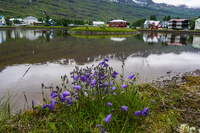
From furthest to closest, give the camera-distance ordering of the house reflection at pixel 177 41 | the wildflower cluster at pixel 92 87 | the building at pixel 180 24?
the building at pixel 180 24
the house reflection at pixel 177 41
the wildflower cluster at pixel 92 87

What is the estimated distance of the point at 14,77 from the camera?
756 cm

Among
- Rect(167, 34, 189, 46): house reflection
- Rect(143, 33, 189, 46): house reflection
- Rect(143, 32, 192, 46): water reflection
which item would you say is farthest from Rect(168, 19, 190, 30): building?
Rect(143, 33, 189, 46): house reflection

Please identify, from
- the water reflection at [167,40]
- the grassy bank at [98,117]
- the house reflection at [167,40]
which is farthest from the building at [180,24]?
the grassy bank at [98,117]

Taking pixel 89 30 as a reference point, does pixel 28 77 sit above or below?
below

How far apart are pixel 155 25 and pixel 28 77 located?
118 m

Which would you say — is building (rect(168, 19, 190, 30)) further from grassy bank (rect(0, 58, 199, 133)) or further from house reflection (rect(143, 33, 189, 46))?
grassy bank (rect(0, 58, 199, 133))

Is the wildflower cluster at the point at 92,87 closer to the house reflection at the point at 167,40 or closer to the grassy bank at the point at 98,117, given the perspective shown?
the grassy bank at the point at 98,117

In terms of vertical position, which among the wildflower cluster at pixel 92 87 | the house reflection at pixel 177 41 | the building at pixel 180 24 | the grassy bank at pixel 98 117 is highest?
the building at pixel 180 24

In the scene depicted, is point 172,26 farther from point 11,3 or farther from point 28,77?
point 11,3

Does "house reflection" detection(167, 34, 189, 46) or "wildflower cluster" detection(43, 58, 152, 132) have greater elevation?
"house reflection" detection(167, 34, 189, 46)

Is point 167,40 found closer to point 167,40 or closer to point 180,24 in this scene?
point 167,40

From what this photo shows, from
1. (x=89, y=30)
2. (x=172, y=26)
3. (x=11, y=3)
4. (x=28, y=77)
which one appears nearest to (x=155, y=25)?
(x=172, y=26)

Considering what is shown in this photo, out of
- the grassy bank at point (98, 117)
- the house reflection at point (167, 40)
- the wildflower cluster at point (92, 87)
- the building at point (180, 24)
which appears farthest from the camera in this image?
the building at point (180, 24)

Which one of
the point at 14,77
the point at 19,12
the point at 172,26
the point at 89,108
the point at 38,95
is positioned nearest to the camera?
the point at 89,108
